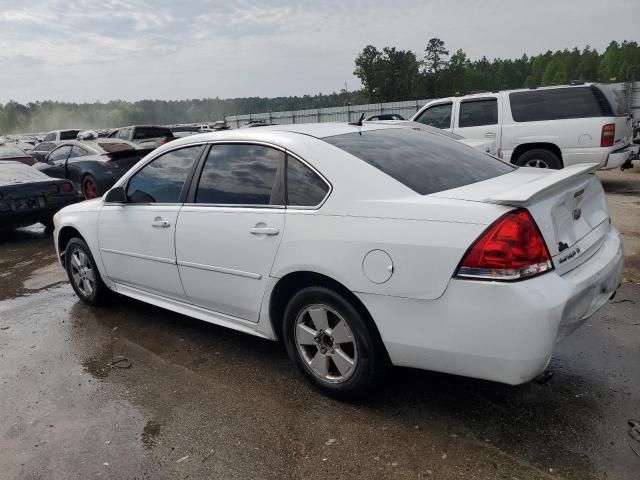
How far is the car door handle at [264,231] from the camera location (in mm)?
2990

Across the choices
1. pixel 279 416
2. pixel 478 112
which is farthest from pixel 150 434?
pixel 478 112

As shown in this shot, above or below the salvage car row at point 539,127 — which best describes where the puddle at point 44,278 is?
below

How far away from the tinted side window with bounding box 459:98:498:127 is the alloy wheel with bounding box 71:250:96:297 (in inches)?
297

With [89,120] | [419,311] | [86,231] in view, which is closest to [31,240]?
[86,231]

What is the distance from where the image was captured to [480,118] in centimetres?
973

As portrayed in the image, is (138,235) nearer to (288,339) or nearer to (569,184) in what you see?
(288,339)

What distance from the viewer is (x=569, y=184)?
2.72 metres

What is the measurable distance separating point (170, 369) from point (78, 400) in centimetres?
60

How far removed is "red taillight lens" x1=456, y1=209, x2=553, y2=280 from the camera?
226 centimetres

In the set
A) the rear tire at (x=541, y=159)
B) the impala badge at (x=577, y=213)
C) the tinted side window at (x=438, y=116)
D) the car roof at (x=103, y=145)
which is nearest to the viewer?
the impala badge at (x=577, y=213)

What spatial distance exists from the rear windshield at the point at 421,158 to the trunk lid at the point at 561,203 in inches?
5.6

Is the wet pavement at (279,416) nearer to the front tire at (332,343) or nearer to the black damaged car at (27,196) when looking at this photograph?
the front tire at (332,343)

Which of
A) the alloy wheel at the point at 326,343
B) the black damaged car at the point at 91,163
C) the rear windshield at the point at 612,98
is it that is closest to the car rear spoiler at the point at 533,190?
the alloy wheel at the point at 326,343

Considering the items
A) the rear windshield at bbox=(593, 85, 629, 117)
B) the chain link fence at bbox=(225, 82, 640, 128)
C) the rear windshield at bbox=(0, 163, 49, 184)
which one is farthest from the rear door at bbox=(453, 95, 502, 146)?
the chain link fence at bbox=(225, 82, 640, 128)
